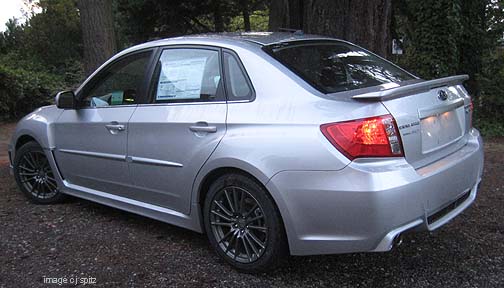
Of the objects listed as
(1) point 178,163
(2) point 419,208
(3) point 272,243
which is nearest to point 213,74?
(1) point 178,163

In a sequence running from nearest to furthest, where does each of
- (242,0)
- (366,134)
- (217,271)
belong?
(366,134), (217,271), (242,0)

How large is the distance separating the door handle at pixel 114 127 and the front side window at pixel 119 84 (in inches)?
8.1

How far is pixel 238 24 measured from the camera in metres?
25.1

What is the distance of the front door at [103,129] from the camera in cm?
447

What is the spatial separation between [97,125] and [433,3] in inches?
355

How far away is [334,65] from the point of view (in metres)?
3.95

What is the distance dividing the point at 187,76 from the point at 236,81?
0.51 metres

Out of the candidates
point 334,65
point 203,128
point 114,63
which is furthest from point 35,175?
point 334,65

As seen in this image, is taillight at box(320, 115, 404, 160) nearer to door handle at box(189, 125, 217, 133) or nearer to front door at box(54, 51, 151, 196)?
door handle at box(189, 125, 217, 133)

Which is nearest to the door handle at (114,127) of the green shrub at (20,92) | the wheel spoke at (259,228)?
the wheel spoke at (259,228)

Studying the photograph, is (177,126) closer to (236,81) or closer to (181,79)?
(181,79)

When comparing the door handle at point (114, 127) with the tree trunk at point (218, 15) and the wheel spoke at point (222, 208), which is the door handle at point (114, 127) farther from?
the tree trunk at point (218, 15)

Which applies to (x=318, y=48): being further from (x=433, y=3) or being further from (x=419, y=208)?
(x=433, y=3)

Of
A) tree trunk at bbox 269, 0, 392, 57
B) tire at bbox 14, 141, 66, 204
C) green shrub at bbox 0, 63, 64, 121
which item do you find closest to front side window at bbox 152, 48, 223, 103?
tire at bbox 14, 141, 66, 204
